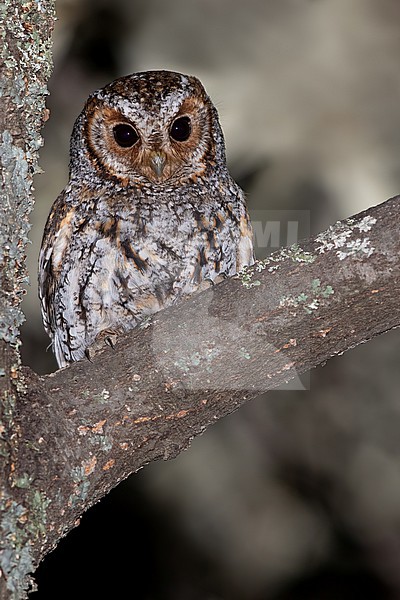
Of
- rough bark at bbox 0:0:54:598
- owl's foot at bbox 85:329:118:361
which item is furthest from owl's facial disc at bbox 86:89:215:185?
rough bark at bbox 0:0:54:598

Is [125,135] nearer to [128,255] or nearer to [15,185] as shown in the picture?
[128,255]

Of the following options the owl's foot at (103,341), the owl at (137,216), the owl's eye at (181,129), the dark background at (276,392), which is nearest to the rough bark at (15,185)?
the owl's foot at (103,341)

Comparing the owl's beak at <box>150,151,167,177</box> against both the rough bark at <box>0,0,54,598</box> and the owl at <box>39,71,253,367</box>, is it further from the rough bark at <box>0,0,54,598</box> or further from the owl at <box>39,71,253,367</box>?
the rough bark at <box>0,0,54,598</box>

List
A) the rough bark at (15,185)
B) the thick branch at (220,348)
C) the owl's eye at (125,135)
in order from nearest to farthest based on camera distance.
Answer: the rough bark at (15,185) < the thick branch at (220,348) < the owl's eye at (125,135)

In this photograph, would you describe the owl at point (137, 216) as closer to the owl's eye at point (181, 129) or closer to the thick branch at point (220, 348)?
the owl's eye at point (181, 129)

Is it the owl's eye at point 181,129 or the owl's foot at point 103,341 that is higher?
the owl's eye at point 181,129

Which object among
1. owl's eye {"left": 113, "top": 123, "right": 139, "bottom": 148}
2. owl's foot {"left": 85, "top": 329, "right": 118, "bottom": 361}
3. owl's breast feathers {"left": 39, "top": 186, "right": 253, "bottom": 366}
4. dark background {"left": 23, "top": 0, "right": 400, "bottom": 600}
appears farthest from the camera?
dark background {"left": 23, "top": 0, "right": 400, "bottom": 600}
